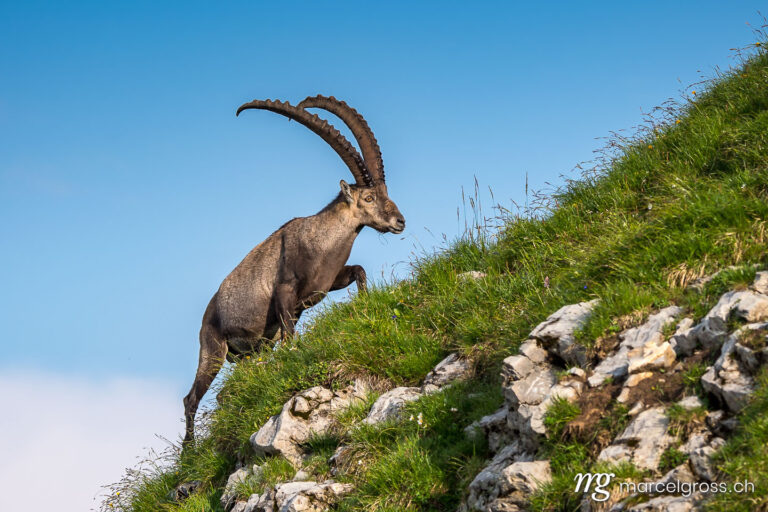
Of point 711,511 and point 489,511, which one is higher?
point 489,511

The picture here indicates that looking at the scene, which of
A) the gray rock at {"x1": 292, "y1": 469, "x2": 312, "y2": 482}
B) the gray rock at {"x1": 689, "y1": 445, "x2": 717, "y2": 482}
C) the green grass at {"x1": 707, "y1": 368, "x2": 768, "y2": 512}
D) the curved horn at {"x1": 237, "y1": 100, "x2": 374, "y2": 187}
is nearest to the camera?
the green grass at {"x1": 707, "y1": 368, "x2": 768, "y2": 512}

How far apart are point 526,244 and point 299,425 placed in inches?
130

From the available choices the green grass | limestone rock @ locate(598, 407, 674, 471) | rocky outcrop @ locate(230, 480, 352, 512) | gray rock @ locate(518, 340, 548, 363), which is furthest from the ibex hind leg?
the green grass

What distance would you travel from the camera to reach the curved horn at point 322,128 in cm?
1180

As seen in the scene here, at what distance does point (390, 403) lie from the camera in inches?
277

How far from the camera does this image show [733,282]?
523 centimetres

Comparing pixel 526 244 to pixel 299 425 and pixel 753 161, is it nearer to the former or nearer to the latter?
pixel 753 161

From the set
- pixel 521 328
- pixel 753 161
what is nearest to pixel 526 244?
pixel 521 328

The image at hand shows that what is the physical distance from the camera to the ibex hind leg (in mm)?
11625

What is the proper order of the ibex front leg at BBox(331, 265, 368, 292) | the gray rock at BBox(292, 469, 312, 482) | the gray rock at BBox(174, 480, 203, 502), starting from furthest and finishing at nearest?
the ibex front leg at BBox(331, 265, 368, 292)
the gray rock at BBox(174, 480, 203, 502)
the gray rock at BBox(292, 469, 312, 482)

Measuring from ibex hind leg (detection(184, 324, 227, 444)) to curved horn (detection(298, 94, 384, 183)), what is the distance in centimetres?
385

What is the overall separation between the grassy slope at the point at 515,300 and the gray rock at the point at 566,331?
148mm

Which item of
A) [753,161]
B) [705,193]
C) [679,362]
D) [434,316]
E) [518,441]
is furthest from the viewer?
→ [434,316]
